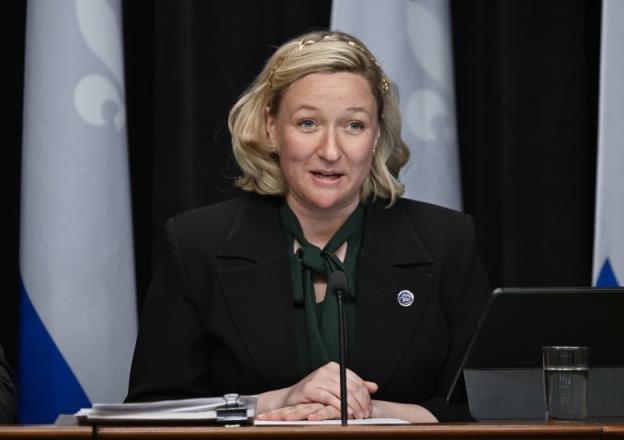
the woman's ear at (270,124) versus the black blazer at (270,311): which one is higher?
the woman's ear at (270,124)

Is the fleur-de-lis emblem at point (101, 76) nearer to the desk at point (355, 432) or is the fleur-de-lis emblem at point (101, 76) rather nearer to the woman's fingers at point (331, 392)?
the woman's fingers at point (331, 392)

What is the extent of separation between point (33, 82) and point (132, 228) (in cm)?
46

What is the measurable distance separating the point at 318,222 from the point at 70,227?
0.66 meters

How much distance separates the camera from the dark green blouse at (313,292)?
2510mm

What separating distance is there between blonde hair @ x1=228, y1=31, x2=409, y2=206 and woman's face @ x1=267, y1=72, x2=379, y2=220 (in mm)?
34

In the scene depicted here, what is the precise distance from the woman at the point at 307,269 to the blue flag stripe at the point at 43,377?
41 centimetres

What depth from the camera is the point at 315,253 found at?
2592 mm

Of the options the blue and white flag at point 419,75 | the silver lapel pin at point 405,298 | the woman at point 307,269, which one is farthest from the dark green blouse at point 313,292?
the blue and white flag at point 419,75

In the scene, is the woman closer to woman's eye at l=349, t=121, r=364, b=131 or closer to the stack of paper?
woman's eye at l=349, t=121, r=364, b=131

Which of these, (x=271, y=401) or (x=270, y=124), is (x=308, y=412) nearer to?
(x=271, y=401)

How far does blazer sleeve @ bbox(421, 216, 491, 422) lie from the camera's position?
2592 millimetres

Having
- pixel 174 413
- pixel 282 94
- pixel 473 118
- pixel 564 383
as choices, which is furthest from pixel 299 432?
pixel 473 118

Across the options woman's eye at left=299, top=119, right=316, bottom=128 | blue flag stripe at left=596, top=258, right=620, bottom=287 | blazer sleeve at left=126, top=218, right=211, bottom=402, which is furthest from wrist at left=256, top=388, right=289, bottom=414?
blue flag stripe at left=596, top=258, right=620, bottom=287

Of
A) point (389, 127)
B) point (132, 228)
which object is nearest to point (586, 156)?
point (389, 127)
